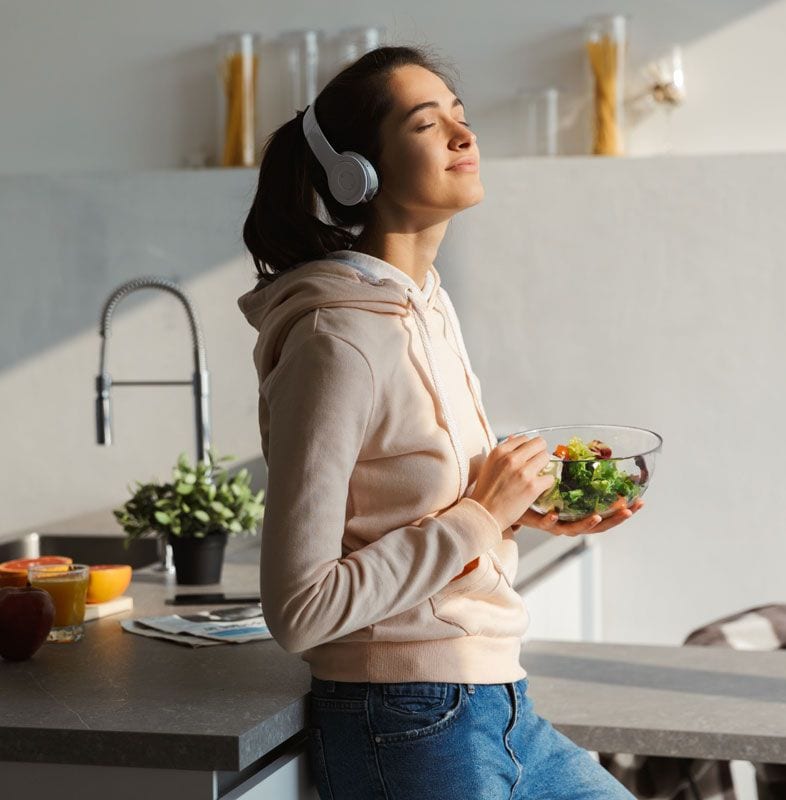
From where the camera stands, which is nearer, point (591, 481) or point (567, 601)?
point (591, 481)

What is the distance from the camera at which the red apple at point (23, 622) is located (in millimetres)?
1758

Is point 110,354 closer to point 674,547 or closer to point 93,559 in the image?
point 93,559

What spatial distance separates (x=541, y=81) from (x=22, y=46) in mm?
1480

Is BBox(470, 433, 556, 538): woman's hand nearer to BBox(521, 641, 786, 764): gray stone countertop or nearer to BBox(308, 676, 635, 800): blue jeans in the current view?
BBox(308, 676, 635, 800): blue jeans

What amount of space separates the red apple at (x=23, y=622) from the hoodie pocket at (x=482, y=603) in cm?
61

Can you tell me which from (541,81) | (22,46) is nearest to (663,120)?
(541,81)

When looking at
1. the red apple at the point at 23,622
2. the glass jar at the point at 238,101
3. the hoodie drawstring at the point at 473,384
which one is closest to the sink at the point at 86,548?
the glass jar at the point at 238,101

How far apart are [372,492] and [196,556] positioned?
1058 millimetres

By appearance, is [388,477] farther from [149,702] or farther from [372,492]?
[149,702]

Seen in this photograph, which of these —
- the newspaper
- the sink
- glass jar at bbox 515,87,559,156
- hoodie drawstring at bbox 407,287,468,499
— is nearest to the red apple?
the newspaper

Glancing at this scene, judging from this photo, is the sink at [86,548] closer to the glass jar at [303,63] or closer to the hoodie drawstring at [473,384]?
the glass jar at [303,63]

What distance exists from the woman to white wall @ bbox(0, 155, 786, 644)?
187cm

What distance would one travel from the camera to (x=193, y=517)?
7.92 feet

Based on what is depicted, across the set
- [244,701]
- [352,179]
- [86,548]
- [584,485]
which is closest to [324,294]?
[352,179]
